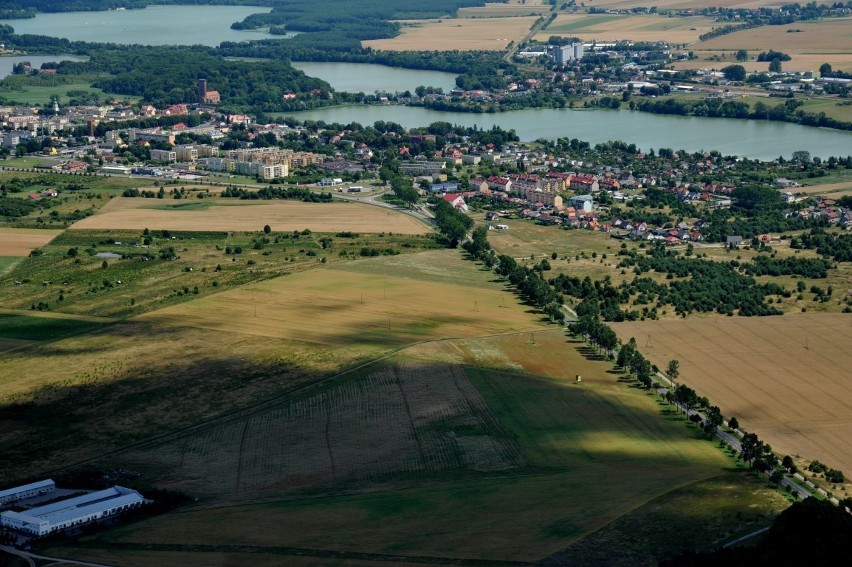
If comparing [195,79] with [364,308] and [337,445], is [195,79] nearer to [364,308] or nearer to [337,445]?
[364,308]

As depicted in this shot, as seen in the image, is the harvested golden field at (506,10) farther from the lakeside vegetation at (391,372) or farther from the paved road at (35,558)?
the paved road at (35,558)

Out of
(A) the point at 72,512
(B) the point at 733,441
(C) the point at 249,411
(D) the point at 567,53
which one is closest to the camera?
(A) the point at 72,512

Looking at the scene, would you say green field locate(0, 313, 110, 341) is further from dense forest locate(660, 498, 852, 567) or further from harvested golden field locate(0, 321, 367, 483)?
dense forest locate(660, 498, 852, 567)

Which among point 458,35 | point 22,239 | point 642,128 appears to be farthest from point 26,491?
point 458,35

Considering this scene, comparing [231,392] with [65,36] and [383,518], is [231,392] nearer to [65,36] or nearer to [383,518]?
[383,518]

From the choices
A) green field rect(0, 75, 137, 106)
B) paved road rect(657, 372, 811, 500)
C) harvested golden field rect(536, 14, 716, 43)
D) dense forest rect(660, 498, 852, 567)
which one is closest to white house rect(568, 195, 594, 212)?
paved road rect(657, 372, 811, 500)
